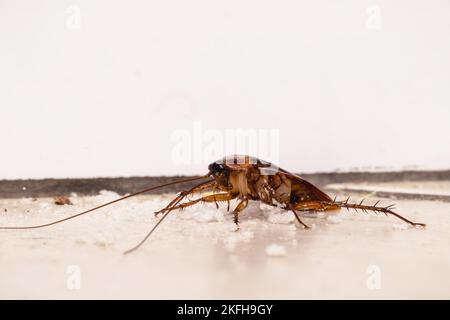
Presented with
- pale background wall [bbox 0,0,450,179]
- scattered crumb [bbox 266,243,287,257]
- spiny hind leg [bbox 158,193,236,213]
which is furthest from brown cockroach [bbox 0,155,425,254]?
pale background wall [bbox 0,0,450,179]

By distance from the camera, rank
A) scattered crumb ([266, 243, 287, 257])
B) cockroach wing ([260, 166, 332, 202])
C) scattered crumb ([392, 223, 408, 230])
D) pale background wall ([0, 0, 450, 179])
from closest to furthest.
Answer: scattered crumb ([266, 243, 287, 257]) → scattered crumb ([392, 223, 408, 230]) → cockroach wing ([260, 166, 332, 202]) → pale background wall ([0, 0, 450, 179])

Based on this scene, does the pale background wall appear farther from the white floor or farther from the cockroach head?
the cockroach head

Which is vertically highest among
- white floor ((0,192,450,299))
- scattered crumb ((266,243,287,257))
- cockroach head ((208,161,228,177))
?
cockroach head ((208,161,228,177))

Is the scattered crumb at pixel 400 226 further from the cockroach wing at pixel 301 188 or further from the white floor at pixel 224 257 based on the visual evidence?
the cockroach wing at pixel 301 188

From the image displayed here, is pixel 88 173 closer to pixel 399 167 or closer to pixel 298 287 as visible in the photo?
pixel 298 287

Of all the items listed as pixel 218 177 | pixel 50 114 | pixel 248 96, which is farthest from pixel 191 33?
pixel 218 177

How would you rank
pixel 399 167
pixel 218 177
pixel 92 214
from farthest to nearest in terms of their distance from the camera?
1. pixel 399 167
2. pixel 92 214
3. pixel 218 177
